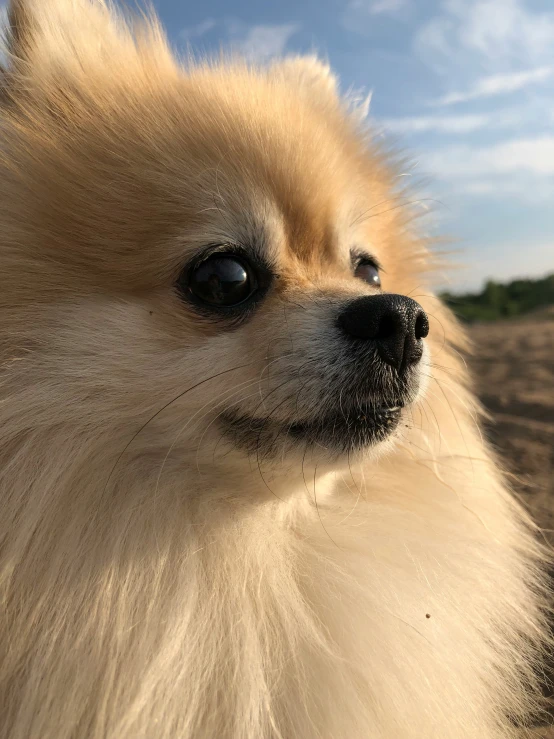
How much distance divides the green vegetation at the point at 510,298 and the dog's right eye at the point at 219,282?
12941 mm

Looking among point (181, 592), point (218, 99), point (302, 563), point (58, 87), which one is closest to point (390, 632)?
point (302, 563)

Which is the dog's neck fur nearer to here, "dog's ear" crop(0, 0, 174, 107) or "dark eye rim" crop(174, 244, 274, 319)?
"dark eye rim" crop(174, 244, 274, 319)

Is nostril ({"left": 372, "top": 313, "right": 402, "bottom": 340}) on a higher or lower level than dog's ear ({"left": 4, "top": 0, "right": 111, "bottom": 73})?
lower

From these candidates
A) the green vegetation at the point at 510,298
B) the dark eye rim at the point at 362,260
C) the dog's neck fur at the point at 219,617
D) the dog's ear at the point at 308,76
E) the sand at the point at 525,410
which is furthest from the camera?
the green vegetation at the point at 510,298

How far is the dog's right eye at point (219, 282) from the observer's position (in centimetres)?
161

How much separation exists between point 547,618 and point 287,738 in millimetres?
1262

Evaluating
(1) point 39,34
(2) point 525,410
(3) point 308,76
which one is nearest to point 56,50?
(1) point 39,34

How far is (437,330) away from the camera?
94.7 inches

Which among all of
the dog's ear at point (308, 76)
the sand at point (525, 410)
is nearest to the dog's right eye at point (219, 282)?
the dog's ear at point (308, 76)

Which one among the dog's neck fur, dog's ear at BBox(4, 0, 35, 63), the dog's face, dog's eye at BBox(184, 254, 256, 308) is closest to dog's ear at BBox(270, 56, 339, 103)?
the dog's face

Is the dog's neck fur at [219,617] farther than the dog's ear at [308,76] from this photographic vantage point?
No

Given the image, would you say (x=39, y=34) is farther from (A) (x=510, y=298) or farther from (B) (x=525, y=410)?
(A) (x=510, y=298)

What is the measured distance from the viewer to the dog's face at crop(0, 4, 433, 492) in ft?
4.96

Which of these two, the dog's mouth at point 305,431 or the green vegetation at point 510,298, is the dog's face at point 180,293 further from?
the green vegetation at point 510,298
